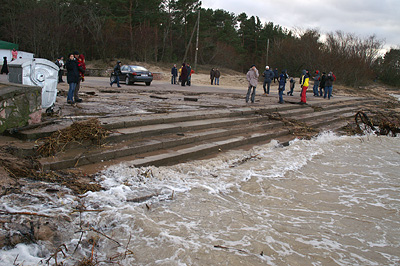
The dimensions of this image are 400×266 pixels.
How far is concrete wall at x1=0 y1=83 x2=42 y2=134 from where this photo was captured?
5641 millimetres

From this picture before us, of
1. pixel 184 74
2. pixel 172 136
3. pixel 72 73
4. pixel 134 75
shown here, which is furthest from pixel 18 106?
pixel 184 74

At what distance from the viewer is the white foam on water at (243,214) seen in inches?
144

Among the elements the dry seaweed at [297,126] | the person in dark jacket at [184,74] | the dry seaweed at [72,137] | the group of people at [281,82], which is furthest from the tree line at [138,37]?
the dry seaweed at [72,137]

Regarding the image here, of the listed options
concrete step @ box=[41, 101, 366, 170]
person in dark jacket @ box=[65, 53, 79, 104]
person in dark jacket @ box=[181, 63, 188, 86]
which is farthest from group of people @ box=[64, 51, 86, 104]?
person in dark jacket @ box=[181, 63, 188, 86]

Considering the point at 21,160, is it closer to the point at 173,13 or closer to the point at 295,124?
the point at 295,124

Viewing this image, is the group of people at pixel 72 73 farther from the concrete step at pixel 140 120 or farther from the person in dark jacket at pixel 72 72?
the concrete step at pixel 140 120

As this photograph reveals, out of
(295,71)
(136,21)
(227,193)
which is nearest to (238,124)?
(227,193)

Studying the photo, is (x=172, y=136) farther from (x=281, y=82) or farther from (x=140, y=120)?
(x=281, y=82)

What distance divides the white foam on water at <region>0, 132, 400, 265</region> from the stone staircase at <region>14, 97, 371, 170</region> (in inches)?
17.2

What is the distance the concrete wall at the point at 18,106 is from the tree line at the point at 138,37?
111ft

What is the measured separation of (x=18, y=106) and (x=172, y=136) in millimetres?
3113

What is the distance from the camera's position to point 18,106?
584 cm

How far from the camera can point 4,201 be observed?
3.89 meters

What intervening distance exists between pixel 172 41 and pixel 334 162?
2095 inches
